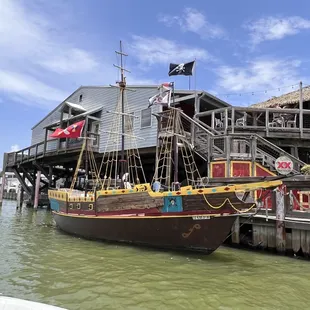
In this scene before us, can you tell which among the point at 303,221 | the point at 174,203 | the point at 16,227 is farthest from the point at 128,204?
the point at 16,227

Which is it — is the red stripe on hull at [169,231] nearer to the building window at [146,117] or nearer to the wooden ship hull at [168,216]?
the wooden ship hull at [168,216]

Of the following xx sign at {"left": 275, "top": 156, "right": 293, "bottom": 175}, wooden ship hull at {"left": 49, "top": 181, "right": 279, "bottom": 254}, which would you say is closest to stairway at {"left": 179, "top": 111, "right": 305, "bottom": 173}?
xx sign at {"left": 275, "top": 156, "right": 293, "bottom": 175}

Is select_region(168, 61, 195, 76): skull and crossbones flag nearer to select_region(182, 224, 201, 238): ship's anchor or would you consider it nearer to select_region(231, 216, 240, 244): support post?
select_region(231, 216, 240, 244): support post

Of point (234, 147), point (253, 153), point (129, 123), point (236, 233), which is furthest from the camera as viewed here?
point (129, 123)

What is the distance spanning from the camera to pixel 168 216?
33.3 ft

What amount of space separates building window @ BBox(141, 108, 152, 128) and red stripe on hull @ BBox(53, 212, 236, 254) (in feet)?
28.5

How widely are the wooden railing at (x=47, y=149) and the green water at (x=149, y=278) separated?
40.0 feet

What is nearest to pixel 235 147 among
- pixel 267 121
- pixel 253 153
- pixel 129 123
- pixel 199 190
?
pixel 253 153

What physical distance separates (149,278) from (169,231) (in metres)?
3.10

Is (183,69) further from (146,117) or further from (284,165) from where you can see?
(284,165)

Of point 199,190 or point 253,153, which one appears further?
point 253,153

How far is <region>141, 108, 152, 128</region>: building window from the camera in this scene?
1965cm

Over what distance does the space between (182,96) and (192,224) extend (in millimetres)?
11733

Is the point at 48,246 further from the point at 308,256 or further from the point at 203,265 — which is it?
the point at 308,256
